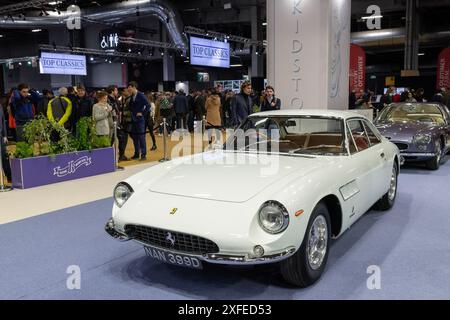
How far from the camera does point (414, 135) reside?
755cm

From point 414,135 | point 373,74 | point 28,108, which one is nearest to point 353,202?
point 414,135

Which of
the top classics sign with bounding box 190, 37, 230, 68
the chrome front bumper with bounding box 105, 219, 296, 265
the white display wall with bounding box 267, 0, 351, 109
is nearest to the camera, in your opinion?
the chrome front bumper with bounding box 105, 219, 296, 265

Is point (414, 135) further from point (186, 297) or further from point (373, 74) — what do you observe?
point (373, 74)

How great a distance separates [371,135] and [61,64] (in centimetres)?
1647

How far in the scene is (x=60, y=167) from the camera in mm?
6977

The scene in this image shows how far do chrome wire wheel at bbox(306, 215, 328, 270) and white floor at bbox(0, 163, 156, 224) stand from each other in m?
3.59

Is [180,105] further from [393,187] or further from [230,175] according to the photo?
[230,175]

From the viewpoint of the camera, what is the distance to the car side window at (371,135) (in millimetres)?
4723

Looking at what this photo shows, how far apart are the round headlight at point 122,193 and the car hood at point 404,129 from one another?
562 centimetres

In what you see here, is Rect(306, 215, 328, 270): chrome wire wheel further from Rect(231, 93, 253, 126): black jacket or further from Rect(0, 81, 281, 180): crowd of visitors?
Rect(231, 93, 253, 126): black jacket

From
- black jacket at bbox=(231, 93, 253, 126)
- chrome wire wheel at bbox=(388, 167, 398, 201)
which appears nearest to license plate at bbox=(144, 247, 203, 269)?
chrome wire wheel at bbox=(388, 167, 398, 201)


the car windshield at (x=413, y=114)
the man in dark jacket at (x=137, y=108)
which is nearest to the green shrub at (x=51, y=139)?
the man in dark jacket at (x=137, y=108)

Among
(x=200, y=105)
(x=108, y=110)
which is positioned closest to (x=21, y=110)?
(x=108, y=110)

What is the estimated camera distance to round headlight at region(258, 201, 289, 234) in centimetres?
279
